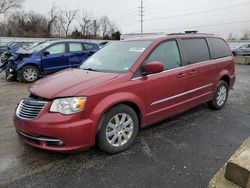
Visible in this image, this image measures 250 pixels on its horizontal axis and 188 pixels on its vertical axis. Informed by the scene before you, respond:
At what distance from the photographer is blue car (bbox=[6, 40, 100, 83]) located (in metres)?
9.33

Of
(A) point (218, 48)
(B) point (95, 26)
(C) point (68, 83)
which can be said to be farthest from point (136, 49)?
(B) point (95, 26)

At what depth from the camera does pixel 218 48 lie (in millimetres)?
5629

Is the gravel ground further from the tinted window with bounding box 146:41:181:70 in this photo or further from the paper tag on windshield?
the paper tag on windshield

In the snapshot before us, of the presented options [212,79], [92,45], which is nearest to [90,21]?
[92,45]

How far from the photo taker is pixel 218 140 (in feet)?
13.2

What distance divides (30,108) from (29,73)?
6573 mm

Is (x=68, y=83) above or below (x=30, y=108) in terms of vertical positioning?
above

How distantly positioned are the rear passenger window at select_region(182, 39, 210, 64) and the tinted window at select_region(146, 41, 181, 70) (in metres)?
0.27

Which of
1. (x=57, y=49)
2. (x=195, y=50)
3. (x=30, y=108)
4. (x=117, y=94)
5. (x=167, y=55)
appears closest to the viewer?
(x=30, y=108)

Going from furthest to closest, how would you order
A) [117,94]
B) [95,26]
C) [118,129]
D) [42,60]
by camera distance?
1. [95,26]
2. [42,60]
3. [118,129]
4. [117,94]

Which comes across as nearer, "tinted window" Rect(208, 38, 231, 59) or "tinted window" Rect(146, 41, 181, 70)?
"tinted window" Rect(146, 41, 181, 70)

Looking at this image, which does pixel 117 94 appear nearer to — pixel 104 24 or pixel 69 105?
pixel 69 105

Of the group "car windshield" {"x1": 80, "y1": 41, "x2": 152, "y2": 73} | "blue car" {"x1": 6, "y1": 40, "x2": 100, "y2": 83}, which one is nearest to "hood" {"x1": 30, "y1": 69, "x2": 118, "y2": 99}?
"car windshield" {"x1": 80, "y1": 41, "x2": 152, "y2": 73}

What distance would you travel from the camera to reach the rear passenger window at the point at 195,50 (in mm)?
4695
